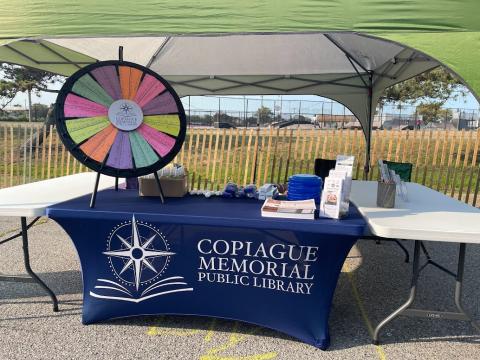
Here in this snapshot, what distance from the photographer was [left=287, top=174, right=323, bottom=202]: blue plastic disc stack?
8.04ft

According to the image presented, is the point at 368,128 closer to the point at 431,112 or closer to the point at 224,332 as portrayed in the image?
the point at 224,332

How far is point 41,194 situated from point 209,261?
1.40 m

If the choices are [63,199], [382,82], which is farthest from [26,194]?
[382,82]

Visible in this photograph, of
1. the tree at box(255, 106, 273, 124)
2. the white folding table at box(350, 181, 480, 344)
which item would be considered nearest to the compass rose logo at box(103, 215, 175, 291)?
the white folding table at box(350, 181, 480, 344)

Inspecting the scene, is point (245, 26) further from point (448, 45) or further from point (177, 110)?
point (448, 45)

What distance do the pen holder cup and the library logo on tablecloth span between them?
1353mm

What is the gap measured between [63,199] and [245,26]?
1.64 m

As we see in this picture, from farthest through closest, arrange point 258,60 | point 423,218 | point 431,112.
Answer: point 431,112
point 258,60
point 423,218

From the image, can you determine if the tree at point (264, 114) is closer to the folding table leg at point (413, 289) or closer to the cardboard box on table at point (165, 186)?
the cardboard box on table at point (165, 186)

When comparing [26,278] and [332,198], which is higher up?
[332,198]

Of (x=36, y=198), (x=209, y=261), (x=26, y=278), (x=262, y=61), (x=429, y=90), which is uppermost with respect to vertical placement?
(x=429, y=90)

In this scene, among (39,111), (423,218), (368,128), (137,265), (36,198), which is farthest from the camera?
(39,111)

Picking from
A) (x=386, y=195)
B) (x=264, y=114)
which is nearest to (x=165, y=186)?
(x=386, y=195)

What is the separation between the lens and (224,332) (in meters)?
2.51
